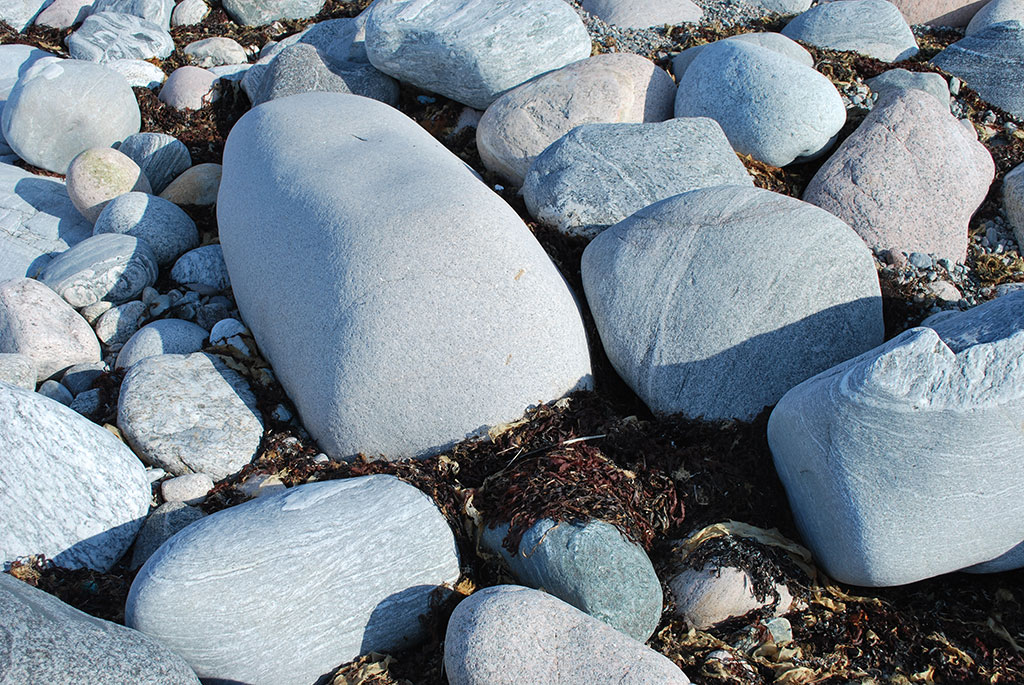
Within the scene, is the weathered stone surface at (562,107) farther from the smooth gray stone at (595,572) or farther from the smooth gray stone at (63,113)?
the smooth gray stone at (63,113)

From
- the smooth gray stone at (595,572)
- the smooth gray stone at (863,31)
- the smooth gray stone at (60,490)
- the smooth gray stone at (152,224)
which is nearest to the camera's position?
the smooth gray stone at (595,572)

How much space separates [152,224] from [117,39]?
252 cm

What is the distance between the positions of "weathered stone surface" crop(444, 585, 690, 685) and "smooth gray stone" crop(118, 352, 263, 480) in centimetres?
144

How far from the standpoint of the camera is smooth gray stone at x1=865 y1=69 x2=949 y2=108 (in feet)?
14.9

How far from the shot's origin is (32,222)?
5.00 meters

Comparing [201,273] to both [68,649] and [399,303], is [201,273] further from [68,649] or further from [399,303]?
[68,649]

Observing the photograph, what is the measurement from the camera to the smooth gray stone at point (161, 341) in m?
3.81

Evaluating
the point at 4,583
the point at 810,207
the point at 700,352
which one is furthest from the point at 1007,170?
the point at 4,583

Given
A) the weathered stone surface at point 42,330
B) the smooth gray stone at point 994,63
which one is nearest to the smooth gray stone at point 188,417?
the weathered stone surface at point 42,330

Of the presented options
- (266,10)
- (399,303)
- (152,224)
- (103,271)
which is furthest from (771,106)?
(266,10)

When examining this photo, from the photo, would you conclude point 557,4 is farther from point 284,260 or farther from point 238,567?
point 238,567

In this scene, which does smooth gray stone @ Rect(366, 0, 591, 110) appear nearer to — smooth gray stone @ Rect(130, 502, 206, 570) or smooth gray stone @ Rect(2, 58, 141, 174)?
smooth gray stone @ Rect(2, 58, 141, 174)

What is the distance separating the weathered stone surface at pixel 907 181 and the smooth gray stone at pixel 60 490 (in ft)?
10.8

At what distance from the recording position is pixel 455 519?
295cm
